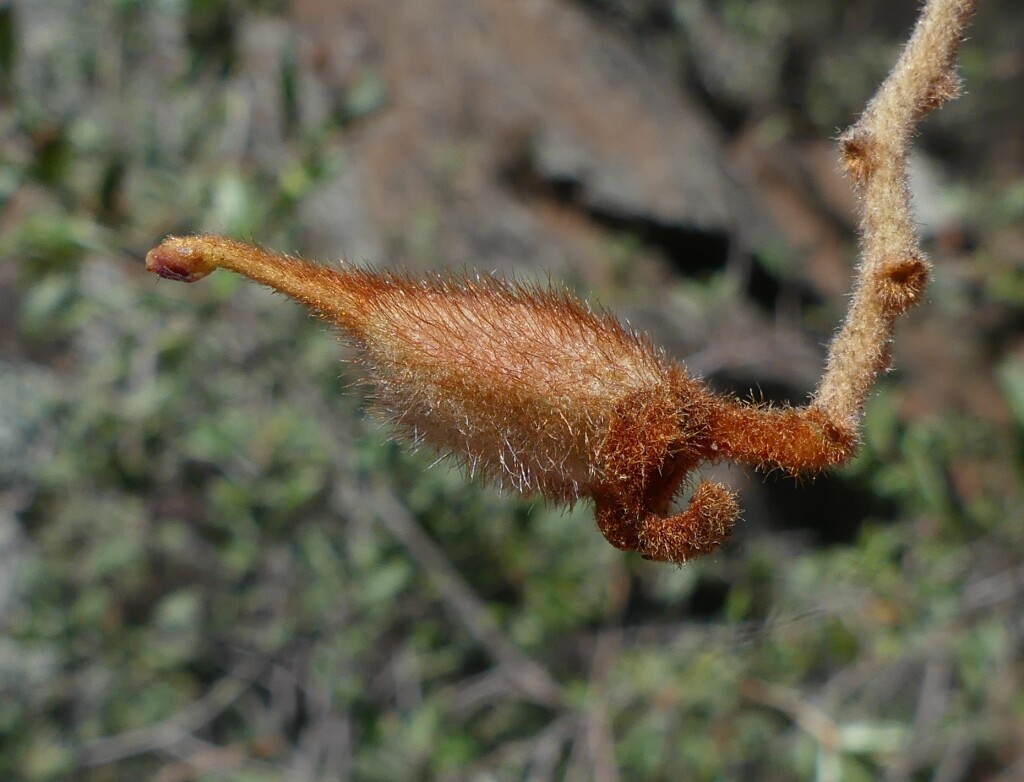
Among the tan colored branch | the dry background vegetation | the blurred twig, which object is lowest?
the blurred twig

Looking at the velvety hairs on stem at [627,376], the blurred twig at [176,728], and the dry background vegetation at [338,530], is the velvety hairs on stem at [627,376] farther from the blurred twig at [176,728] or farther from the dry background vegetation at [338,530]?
the blurred twig at [176,728]

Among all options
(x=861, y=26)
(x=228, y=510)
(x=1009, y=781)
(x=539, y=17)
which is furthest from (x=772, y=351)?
(x=861, y=26)

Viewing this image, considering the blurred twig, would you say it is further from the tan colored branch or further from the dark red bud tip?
the tan colored branch

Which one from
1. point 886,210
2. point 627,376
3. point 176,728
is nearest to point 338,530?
point 176,728

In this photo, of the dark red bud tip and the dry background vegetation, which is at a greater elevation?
the dark red bud tip

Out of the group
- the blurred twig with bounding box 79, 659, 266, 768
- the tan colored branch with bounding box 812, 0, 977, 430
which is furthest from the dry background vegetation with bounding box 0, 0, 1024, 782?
the tan colored branch with bounding box 812, 0, 977, 430
